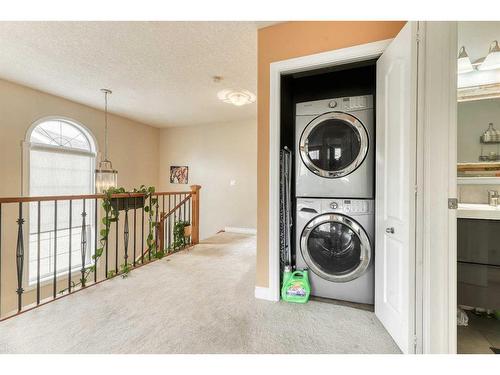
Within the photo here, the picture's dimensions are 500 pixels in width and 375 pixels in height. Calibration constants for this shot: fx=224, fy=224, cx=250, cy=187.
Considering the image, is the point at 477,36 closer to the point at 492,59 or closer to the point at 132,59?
the point at 492,59

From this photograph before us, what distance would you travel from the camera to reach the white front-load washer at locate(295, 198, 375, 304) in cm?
171

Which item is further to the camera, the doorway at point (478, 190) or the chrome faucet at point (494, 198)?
the chrome faucet at point (494, 198)

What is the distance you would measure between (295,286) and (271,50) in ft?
6.46

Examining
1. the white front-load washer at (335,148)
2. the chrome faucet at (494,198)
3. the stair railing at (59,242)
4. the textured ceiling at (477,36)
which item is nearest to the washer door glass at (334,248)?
the white front-load washer at (335,148)

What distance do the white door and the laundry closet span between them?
162mm

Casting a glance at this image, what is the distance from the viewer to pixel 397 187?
1.30 m

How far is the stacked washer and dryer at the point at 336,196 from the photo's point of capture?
171cm

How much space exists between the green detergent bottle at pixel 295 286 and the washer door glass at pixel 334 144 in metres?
0.85

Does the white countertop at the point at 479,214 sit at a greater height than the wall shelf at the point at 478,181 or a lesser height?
lesser

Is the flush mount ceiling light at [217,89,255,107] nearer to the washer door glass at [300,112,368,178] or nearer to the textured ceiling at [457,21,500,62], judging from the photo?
the washer door glass at [300,112,368,178]

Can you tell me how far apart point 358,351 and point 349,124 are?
151cm

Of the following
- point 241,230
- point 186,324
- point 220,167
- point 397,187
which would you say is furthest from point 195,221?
point 397,187

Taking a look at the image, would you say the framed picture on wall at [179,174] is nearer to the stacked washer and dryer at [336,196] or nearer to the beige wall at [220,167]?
the beige wall at [220,167]

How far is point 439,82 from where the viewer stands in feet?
3.59
